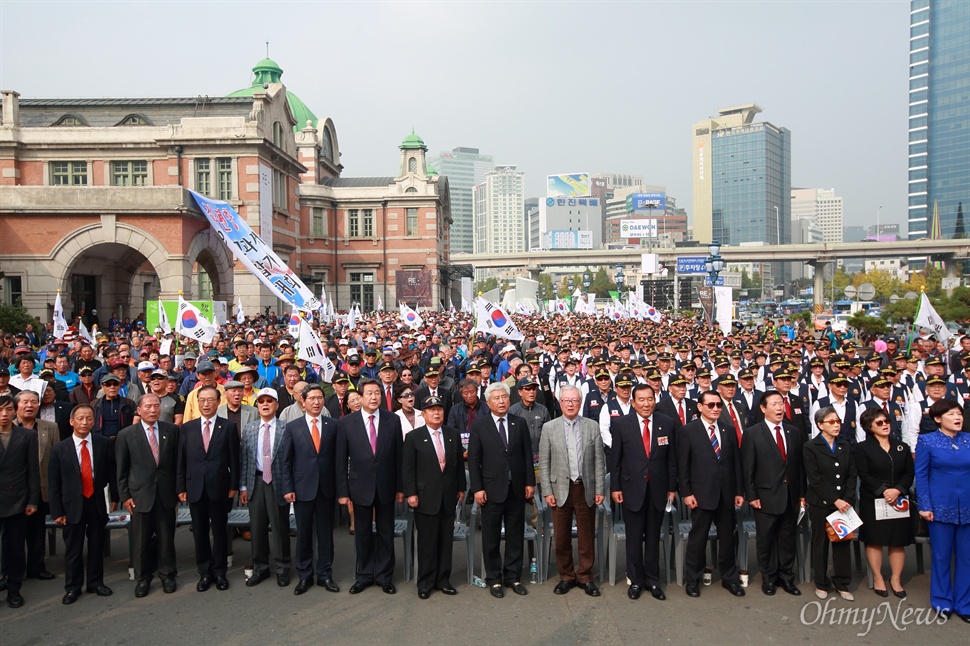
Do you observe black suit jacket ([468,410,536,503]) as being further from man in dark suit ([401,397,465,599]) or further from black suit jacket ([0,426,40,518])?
black suit jacket ([0,426,40,518])

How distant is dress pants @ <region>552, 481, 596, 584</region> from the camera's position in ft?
21.7

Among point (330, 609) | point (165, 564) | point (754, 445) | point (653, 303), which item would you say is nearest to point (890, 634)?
point (754, 445)

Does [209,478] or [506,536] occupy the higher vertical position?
[209,478]

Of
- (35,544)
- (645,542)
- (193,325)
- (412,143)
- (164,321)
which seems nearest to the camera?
(645,542)

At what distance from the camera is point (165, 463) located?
21.9 ft

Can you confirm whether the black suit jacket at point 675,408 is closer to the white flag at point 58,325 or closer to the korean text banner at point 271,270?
the korean text banner at point 271,270

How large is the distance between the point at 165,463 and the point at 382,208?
4773 centimetres

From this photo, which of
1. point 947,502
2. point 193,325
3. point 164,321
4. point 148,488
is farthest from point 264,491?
point 164,321

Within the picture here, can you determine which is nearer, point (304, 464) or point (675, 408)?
point (304, 464)

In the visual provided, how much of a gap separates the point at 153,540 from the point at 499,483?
10.8 feet

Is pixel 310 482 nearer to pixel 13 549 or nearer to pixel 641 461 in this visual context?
pixel 13 549

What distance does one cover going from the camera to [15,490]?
6.43 m

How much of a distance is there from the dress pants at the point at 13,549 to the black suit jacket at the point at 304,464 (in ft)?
7.63

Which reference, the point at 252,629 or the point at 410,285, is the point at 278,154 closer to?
the point at 410,285
